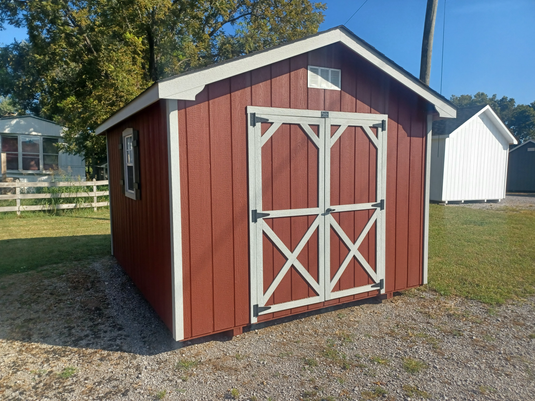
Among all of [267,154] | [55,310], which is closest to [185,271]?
[267,154]

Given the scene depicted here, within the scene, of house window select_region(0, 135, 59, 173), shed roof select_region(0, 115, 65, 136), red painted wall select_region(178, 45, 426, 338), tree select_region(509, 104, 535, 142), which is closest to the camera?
red painted wall select_region(178, 45, 426, 338)

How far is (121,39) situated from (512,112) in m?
55.1

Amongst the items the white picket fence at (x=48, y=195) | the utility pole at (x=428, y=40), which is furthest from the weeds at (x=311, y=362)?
the white picket fence at (x=48, y=195)

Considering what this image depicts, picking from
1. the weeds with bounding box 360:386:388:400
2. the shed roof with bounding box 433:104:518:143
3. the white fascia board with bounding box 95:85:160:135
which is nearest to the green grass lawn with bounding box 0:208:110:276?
the white fascia board with bounding box 95:85:160:135

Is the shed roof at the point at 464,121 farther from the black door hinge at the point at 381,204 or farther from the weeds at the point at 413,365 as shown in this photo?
the weeds at the point at 413,365

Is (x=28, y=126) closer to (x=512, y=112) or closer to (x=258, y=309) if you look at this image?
(x=258, y=309)

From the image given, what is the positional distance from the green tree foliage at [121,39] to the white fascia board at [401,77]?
32.2 feet

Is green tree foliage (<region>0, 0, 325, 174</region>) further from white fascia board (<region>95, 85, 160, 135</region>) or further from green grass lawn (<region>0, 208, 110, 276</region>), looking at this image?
white fascia board (<region>95, 85, 160, 135</region>)

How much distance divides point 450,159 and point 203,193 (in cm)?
1379

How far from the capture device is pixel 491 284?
5.50 metres

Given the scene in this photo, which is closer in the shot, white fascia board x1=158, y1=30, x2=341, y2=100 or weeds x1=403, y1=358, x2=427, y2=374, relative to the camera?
weeds x1=403, y1=358, x2=427, y2=374

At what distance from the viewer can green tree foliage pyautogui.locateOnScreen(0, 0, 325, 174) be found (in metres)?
12.7

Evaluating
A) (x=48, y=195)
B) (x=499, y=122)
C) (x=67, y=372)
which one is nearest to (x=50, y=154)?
(x=48, y=195)

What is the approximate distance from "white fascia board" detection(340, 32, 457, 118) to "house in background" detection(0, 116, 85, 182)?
15379 mm
